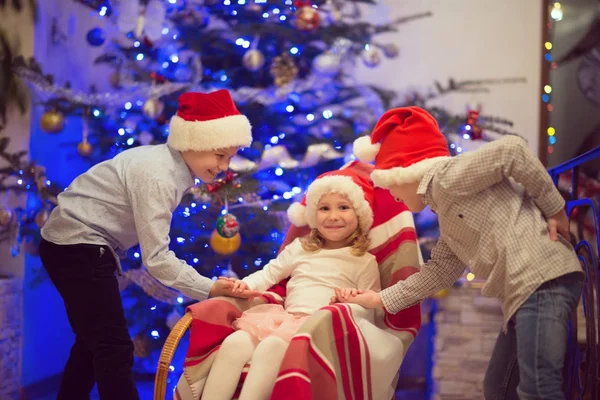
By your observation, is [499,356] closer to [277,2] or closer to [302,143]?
[302,143]

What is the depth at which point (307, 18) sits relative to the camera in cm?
375

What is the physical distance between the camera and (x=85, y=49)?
482 cm

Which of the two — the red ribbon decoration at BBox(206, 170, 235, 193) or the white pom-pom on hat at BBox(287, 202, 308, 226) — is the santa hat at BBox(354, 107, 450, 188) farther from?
Answer: the red ribbon decoration at BBox(206, 170, 235, 193)

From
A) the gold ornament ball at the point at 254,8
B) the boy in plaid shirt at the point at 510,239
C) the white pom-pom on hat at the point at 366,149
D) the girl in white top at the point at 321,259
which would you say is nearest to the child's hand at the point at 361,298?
the girl in white top at the point at 321,259

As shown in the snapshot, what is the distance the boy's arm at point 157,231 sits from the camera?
8.30ft

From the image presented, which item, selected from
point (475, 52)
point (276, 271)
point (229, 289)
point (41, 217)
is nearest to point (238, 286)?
point (229, 289)

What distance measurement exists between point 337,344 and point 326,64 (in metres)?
1.91

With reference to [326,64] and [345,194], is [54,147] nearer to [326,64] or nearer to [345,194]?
[326,64]

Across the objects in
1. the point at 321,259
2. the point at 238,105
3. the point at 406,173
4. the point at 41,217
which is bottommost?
the point at 321,259

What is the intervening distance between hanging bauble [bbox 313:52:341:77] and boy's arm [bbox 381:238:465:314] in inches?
64.1

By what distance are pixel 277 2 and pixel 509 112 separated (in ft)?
6.26

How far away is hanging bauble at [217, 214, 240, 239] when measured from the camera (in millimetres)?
3543

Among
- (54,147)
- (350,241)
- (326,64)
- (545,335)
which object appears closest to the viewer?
(545,335)

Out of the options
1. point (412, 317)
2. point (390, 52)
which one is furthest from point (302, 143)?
point (412, 317)
